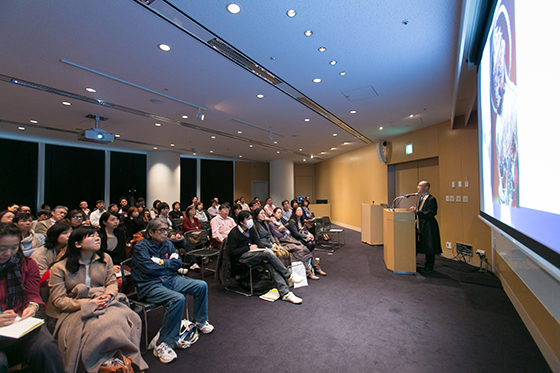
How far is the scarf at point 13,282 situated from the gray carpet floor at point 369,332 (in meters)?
1.14

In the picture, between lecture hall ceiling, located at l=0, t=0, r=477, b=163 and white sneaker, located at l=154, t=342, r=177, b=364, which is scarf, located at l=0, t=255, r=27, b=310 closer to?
white sneaker, located at l=154, t=342, r=177, b=364

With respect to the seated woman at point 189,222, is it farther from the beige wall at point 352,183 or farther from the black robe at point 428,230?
the beige wall at point 352,183

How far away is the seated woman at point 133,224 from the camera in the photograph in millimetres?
5000

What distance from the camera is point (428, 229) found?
4.81 m

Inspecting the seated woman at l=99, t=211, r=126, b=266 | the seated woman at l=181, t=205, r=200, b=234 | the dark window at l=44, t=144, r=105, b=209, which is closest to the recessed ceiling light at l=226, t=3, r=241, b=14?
the seated woman at l=99, t=211, r=126, b=266

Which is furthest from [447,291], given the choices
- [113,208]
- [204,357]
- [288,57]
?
[113,208]

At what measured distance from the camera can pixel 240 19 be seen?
2703 mm

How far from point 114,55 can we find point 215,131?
422 centimetres

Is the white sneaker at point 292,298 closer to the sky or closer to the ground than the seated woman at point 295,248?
closer to the ground

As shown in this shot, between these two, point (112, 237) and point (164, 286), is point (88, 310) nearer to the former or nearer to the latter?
point (164, 286)

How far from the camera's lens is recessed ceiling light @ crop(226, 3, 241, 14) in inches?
98.2

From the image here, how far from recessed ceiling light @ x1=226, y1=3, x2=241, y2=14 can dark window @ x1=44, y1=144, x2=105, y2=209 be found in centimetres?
1031

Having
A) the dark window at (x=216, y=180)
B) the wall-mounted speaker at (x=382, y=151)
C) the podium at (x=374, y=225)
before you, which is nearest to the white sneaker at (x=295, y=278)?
the podium at (x=374, y=225)

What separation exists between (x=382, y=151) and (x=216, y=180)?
9033 millimetres
